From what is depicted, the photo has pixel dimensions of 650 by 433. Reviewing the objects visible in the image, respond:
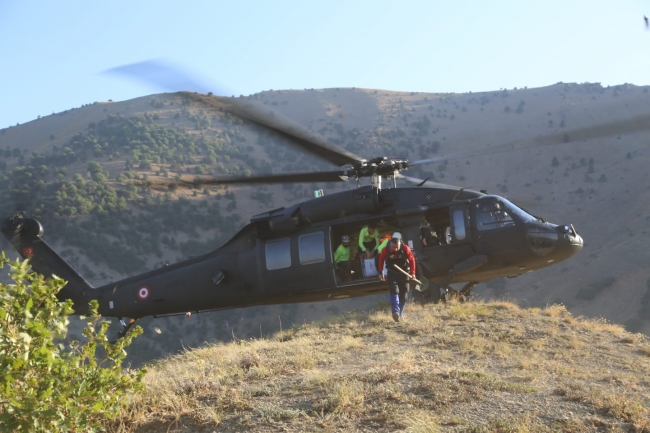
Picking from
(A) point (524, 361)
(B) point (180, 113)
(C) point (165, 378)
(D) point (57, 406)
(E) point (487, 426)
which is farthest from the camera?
(B) point (180, 113)

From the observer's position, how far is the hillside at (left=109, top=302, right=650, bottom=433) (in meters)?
6.88

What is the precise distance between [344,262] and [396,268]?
5.47ft

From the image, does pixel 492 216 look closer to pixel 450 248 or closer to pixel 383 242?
pixel 450 248

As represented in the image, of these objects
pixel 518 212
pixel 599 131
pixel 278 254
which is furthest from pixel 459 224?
pixel 599 131

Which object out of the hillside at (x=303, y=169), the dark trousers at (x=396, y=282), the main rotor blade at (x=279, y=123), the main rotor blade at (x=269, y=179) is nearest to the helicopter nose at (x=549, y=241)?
the dark trousers at (x=396, y=282)

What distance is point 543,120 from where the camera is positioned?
101750 mm

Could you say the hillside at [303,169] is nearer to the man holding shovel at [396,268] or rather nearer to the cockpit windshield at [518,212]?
the man holding shovel at [396,268]

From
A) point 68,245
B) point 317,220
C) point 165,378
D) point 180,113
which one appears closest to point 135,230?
point 68,245

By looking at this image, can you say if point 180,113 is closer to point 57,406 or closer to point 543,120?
point 543,120

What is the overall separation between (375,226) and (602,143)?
81.8 m

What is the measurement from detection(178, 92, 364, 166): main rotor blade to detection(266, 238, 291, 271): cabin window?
2.14 meters

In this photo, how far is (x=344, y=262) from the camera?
14.4 metres

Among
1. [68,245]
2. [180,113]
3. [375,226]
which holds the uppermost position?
[180,113]

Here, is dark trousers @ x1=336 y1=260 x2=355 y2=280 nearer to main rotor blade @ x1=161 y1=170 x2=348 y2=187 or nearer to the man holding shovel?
the man holding shovel
